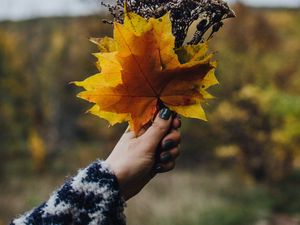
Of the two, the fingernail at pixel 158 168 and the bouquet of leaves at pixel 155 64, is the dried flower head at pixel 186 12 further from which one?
the fingernail at pixel 158 168

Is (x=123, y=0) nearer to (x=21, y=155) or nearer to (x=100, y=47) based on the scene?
(x=100, y=47)

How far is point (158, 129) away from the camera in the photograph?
1431 millimetres

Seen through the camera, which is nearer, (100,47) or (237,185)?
(100,47)

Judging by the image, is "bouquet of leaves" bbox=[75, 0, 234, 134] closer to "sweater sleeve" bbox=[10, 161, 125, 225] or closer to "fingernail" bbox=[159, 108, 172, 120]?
"fingernail" bbox=[159, 108, 172, 120]

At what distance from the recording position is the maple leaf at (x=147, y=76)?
1435 millimetres

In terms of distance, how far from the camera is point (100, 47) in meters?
1.56

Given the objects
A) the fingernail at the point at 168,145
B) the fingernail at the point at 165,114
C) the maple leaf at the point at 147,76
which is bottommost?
the fingernail at the point at 168,145

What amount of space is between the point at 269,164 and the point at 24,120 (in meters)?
17.2

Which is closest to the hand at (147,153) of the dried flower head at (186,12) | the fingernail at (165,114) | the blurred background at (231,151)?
the fingernail at (165,114)

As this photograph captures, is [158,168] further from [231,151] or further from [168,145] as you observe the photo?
[231,151]

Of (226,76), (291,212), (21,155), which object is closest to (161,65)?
(291,212)

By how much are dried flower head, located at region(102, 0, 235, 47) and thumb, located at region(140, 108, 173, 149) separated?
0.21m

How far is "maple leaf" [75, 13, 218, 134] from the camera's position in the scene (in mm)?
1435

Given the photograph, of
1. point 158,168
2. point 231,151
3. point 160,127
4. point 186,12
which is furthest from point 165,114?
point 231,151
